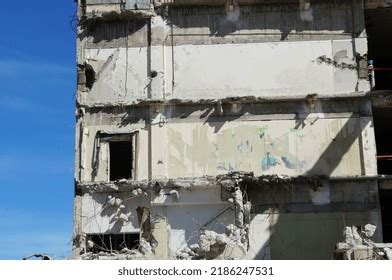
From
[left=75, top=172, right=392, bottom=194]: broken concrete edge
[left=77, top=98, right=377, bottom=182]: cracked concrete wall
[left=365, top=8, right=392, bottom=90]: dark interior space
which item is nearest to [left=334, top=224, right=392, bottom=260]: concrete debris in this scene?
[left=75, top=172, right=392, bottom=194]: broken concrete edge

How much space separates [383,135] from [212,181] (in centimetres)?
851

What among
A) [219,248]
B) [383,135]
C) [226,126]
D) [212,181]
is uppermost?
[383,135]

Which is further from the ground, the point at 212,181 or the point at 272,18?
the point at 272,18

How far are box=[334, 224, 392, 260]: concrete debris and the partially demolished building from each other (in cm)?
233

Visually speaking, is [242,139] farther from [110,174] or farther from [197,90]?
[110,174]

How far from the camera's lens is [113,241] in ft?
67.5

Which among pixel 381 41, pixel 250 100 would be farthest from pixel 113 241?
pixel 381 41

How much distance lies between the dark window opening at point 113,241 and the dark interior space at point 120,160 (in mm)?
2085

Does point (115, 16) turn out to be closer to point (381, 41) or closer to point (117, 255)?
point (117, 255)

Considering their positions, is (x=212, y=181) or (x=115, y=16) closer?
(x=212, y=181)

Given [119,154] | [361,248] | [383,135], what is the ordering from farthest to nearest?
1. [383,135]
2. [119,154]
3. [361,248]

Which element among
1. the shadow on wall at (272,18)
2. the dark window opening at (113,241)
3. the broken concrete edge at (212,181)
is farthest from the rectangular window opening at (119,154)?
the shadow on wall at (272,18)

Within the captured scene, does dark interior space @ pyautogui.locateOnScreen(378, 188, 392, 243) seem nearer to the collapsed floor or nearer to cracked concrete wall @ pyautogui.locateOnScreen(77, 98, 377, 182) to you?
cracked concrete wall @ pyautogui.locateOnScreen(77, 98, 377, 182)
